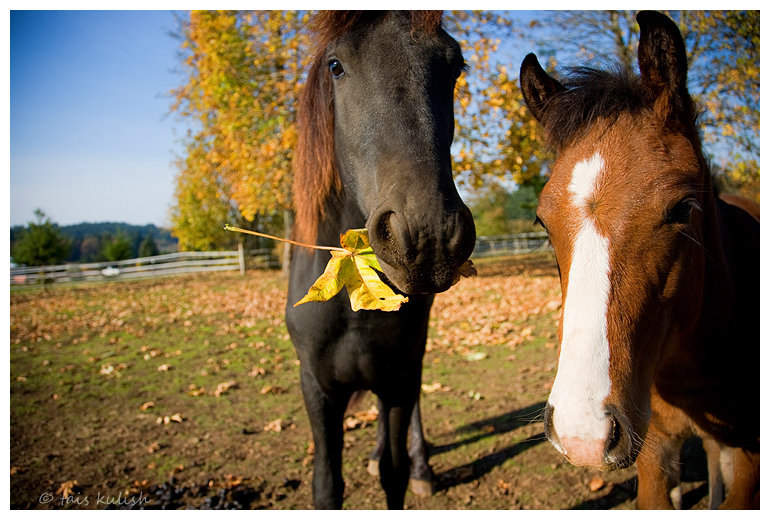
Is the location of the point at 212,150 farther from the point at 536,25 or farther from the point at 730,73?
the point at 730,73

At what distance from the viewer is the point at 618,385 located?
1.39 m

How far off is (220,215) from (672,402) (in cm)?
2436

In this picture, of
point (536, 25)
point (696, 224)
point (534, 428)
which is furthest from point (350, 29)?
point (536, 25)

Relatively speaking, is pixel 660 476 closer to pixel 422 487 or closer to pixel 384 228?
pixel 422 487

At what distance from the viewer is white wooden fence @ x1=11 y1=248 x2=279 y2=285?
19547 mm

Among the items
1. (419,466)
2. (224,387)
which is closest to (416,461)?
(419,466)

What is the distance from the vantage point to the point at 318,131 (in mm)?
2424

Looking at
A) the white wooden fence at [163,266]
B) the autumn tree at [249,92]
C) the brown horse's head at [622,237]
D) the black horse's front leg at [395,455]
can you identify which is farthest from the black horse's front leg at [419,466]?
the white wooden fence at [163,266]

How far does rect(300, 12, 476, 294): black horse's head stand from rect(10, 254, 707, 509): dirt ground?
2.65 feet

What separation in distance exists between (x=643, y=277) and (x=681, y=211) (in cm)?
29

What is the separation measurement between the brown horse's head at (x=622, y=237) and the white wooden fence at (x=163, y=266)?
834 inches

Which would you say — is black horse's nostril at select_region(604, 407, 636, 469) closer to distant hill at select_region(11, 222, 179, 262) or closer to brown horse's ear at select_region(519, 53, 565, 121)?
brown horse's ear at select_region(519, 53, 565, 121)

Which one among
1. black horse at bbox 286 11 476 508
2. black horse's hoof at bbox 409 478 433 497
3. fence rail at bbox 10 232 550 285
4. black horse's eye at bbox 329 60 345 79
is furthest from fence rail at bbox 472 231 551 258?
black horse's eye at bbox 329 60 345 79

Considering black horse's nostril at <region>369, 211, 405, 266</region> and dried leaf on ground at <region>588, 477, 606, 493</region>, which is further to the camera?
dried leaf on ground at <region>588, 477, 606, 493</region>
